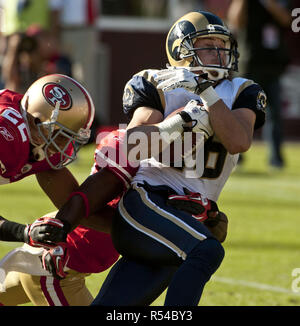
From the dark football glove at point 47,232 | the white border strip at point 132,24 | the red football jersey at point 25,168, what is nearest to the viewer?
the dark football glove at point 47,232

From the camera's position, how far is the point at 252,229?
6871 millimetres

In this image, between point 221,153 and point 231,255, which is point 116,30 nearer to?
point 231,255

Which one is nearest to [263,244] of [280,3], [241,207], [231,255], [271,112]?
[231,255]

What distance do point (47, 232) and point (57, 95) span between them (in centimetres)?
67

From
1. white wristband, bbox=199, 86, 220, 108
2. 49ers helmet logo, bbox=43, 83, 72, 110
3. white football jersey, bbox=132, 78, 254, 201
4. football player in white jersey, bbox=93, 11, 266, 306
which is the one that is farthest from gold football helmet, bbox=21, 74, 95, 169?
white wristband, bbox=199, 86, 220, 108

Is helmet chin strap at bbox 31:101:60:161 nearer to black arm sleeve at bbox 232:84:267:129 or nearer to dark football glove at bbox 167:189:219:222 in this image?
dark football glove at bbox 167:189:219:222

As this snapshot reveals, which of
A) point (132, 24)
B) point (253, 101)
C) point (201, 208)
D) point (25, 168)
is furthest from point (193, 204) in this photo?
point (132, 24)

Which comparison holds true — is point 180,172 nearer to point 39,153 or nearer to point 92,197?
point 92,197

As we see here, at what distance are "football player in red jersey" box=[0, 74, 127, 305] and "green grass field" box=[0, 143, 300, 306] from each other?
77 centimetres

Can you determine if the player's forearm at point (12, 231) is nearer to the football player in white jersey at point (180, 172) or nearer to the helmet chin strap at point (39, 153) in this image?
the football player in white jersey at point (180, 172)

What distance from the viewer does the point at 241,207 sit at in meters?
7.95

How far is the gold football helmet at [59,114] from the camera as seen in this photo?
3.80 metres

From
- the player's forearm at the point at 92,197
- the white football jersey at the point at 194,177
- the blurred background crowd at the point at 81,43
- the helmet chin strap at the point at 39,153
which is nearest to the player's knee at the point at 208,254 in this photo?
the white football jersey at the point at 194,177

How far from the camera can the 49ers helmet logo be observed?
3811 millimetres
